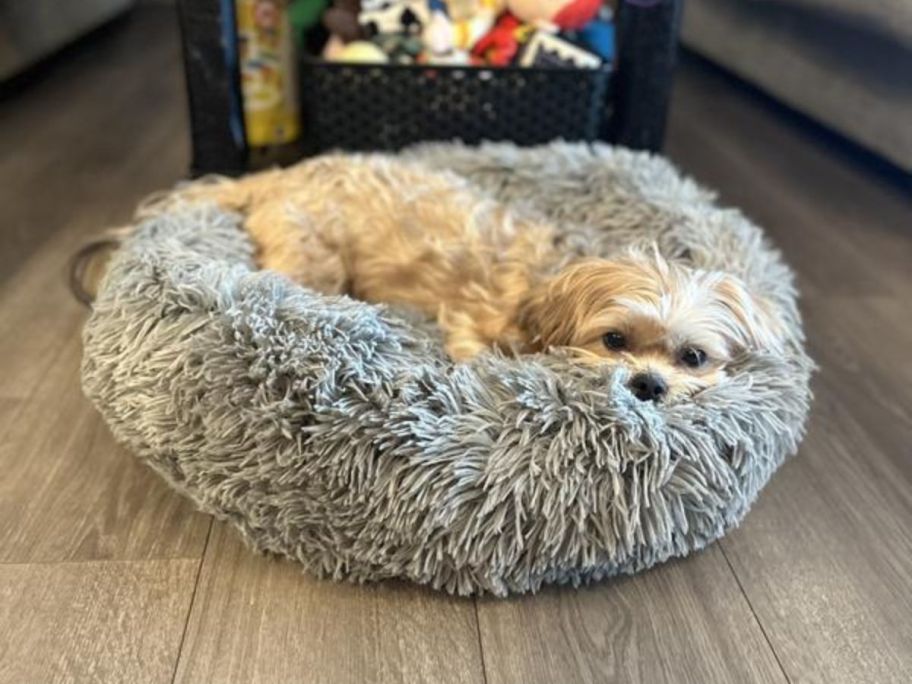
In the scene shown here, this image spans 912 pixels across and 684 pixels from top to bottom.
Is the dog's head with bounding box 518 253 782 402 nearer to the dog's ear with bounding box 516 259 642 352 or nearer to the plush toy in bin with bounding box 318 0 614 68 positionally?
the dog's ear with bounding box 516 259 642 352

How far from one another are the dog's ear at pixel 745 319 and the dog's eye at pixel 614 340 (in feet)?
0.49

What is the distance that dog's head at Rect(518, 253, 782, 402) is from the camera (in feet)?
4.42

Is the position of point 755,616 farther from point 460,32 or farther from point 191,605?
point 460,32

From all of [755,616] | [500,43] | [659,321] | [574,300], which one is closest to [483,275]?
[574,300]

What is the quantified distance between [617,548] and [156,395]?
26.4 inches

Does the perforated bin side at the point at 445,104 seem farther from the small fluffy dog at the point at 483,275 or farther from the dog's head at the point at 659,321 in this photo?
the dog's head at the point at 659,321

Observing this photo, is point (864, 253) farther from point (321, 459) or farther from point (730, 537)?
point (321, 459)

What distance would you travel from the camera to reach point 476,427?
4.02 feet

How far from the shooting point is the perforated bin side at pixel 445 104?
225 cm

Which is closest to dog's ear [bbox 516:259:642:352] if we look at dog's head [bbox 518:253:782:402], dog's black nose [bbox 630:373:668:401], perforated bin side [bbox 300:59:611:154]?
dog's head [bbox 518:253:782:402]

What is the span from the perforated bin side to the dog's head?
3.14 ft

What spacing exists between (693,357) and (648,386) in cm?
12

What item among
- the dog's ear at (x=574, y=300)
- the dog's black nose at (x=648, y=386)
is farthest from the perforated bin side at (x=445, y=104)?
the dog's black nose at (x=648, y=386)

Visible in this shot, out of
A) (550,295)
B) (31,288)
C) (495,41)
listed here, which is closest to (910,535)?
(550,295)
